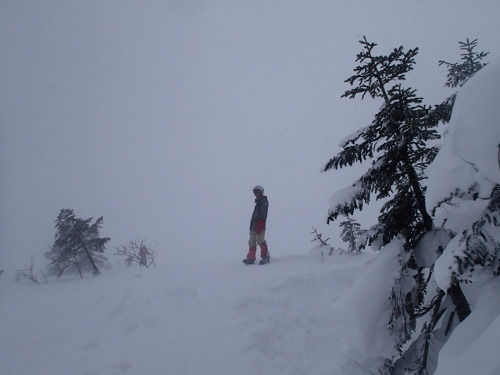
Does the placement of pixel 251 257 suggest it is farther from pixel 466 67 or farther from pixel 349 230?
pixel 466 67

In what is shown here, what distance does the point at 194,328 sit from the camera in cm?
595

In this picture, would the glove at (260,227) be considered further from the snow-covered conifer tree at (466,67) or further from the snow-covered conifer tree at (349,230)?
the snow-covered conifer tree at (466,67)

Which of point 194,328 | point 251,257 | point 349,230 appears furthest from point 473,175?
point 349,230

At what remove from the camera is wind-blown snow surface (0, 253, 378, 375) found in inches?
202

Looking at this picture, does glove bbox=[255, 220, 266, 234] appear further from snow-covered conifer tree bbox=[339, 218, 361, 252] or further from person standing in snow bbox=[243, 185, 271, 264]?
snow-covered conifer tree bbox=[339, 218, 361, 252]

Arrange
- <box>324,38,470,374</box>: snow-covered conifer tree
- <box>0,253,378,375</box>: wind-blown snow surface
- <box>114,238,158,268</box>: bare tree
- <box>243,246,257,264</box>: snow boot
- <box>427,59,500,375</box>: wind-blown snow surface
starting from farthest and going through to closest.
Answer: <box>114,238,158,268</box>: bare tree → <box>243,246,257,264</box>: snow boot → <box>0,253,378,375</box>: wind-blown snow surface → <box>324,38,470,374</box>: snow-covered conifer tree → <box>427,59,500,375</box>: wind-blown snow surface

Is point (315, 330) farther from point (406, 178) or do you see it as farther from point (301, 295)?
point (406, 178)

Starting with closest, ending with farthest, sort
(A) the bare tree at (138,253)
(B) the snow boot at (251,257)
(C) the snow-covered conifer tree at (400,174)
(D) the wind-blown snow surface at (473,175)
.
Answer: (D) the wind-blown snow surface at (473,175), (C) the snow-covered conifer tree at (400,174), (B) the snow boot at (251,257), (A) the bare tree at (138,253)

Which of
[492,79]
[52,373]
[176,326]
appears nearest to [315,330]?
[176,326]

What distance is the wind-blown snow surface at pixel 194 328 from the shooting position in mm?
5133

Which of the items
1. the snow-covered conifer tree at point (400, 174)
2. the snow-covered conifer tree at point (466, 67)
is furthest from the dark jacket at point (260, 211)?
the snow-covered conifer tree at point (466, 67)

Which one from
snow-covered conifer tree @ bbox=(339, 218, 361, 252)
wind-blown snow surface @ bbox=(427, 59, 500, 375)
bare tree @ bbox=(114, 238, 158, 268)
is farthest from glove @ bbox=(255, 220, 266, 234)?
wind-blown snow surface @ bbox=(427, 59, 500, 375)

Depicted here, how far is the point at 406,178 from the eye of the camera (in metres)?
4.30

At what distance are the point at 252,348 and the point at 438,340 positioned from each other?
3.24 meters
